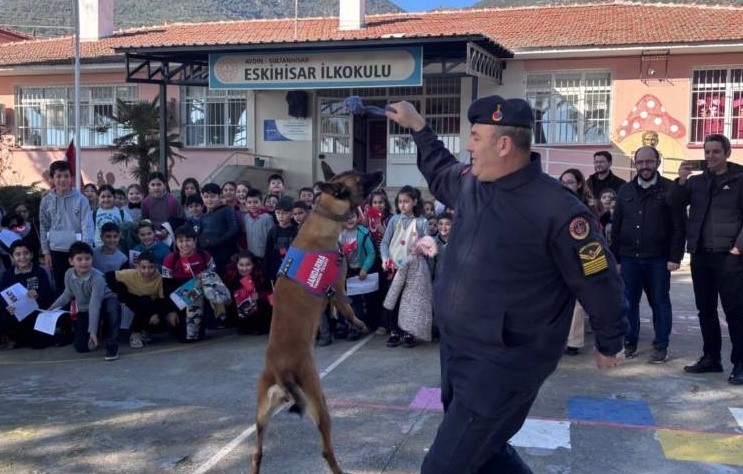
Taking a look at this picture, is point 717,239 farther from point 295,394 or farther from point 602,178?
point 295,394

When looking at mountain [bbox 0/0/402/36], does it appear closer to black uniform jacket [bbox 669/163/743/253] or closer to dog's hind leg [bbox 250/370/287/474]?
black uniform jacket [bbox 669/163/743/253]

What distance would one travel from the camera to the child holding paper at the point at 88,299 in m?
7.54

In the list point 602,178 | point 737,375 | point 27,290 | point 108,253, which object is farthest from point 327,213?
point 602,178

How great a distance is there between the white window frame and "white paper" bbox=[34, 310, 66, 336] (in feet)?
42.7

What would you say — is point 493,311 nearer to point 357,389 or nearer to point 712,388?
point 357,389

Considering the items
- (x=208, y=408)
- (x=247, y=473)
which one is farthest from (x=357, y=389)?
(x=247, y=473)

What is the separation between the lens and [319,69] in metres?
16.1

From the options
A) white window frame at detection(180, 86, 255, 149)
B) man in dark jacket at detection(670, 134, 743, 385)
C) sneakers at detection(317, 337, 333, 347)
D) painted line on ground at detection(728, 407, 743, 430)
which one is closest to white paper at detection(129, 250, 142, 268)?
sneakers at detection(317, 337, 333, 347)

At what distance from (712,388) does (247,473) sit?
3.93 meters

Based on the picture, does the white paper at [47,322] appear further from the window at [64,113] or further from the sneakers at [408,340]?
the window at [64,113]

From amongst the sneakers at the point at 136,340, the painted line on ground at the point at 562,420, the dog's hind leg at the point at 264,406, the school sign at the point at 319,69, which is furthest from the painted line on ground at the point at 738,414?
the school sign at the point at 319,69

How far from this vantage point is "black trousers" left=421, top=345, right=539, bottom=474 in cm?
275

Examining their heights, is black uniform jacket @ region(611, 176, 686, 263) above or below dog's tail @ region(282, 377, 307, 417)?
above

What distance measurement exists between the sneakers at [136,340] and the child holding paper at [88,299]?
0.29m
